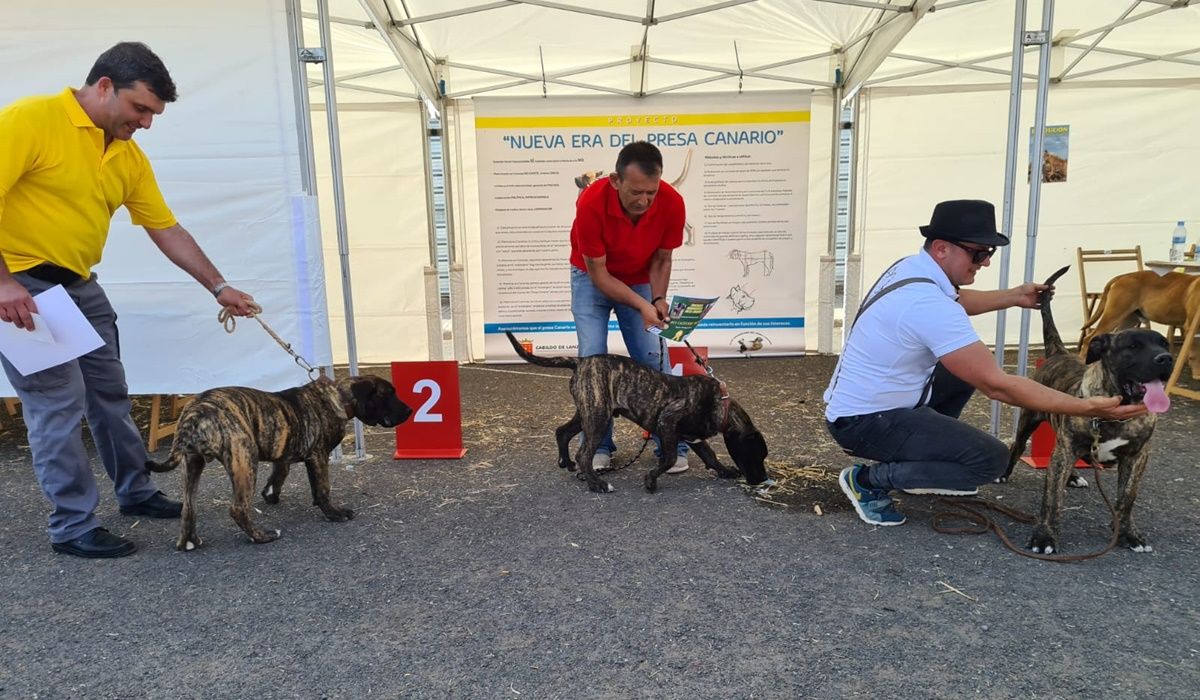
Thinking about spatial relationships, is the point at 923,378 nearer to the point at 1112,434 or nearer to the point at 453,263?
the point at 1112,434

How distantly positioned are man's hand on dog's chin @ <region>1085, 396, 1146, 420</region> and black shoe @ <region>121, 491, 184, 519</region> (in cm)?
429

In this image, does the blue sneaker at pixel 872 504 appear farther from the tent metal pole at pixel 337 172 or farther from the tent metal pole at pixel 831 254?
the tent metal pole at pixel 831 254

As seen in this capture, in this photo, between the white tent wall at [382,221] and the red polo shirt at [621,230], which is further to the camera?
the white tent wall at [382,221]

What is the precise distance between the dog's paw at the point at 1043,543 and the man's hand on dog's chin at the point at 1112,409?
0.67 m

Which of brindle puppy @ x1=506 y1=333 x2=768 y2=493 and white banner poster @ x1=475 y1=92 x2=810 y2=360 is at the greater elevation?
white banner poster @ x1=475 y1=92 x2=810 y2=360

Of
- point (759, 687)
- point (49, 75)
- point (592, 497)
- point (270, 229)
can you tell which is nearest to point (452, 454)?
point (592, 497)

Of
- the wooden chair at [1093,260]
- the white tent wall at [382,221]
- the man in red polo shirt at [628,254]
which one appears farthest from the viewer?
the white tent wall at [382,221]

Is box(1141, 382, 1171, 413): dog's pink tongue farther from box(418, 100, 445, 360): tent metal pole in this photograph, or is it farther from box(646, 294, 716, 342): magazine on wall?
box(418, 100, 445, 360): tent metal pole

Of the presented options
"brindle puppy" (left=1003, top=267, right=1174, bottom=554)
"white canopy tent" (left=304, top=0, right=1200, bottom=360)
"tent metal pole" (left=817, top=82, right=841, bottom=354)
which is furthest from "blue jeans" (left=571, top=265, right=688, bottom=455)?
"tent metal pole" (left=817, top=82, right=841, bottom=354)

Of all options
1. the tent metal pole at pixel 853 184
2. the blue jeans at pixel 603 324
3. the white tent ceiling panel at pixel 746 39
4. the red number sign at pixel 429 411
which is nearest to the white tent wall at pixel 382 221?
the white tent ceiling panel at pixel 746 39

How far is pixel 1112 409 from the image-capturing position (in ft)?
8.77

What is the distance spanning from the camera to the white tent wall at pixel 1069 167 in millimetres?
7574

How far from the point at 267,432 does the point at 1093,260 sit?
8234mm

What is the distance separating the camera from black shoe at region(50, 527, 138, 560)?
10.6 ft
